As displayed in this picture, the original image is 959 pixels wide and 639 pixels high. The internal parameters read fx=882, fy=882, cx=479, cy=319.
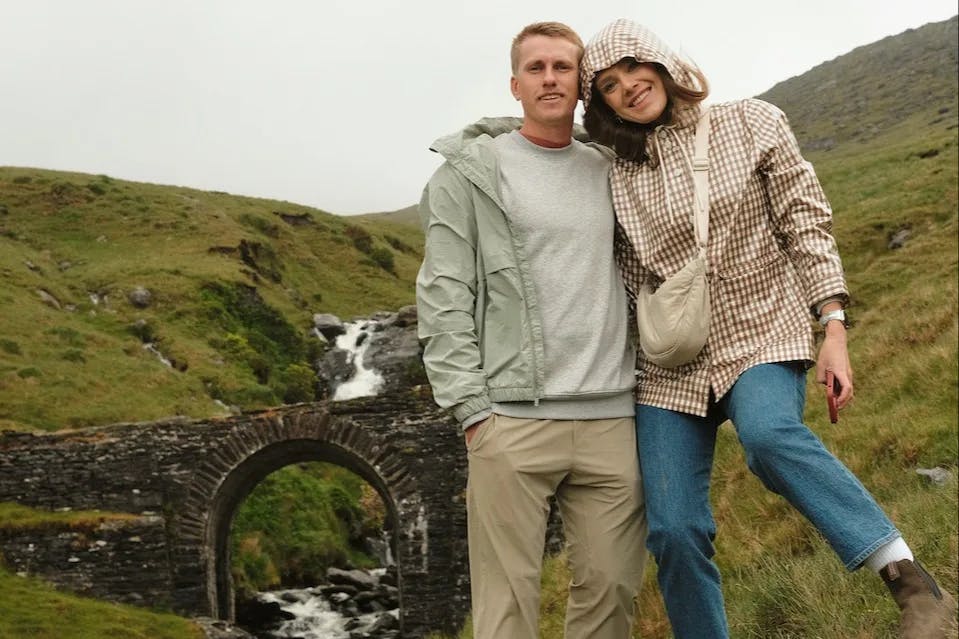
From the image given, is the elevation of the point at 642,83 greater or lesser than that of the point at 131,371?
greater

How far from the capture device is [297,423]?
16719 mm

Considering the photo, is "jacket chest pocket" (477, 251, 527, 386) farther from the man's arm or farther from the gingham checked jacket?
the gingham checked jacket

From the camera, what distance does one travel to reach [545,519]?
12.1 ft

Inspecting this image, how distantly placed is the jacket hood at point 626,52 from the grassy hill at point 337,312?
252 cm

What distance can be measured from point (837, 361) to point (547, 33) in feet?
6.04

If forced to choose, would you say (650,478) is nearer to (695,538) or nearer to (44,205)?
(695,538)

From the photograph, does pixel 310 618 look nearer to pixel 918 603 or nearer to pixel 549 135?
pixel 549 135

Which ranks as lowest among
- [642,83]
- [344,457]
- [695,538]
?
[344,457]

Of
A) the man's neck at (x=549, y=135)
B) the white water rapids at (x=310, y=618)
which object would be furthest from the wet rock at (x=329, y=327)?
the man's neck at (x=549, y=135)

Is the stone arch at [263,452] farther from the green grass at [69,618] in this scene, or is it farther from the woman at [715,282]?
the woman at [715,282]

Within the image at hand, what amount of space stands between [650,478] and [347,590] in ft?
68.8

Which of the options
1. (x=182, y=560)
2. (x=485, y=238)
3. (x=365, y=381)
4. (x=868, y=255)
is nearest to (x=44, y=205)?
(x=365, y=381)

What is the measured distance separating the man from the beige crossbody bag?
268mm

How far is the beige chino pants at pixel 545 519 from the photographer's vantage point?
356 cm
